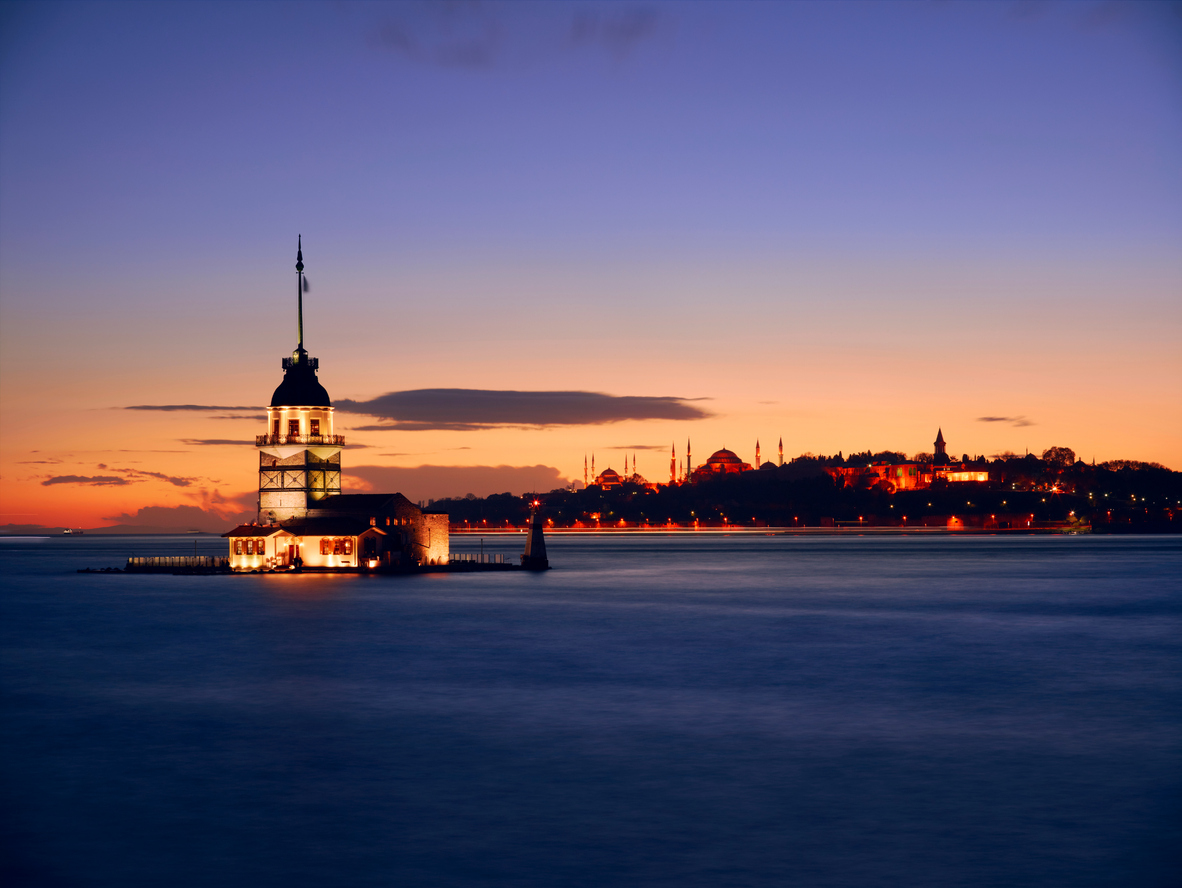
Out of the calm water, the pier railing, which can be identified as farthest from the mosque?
the calm water

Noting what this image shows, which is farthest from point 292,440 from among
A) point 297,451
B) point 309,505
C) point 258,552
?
point 258,552

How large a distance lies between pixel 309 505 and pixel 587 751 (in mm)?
60055

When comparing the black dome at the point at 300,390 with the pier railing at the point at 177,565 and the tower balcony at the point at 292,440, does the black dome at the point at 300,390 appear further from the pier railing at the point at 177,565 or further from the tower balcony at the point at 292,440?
the pier railing at the point at 177,565

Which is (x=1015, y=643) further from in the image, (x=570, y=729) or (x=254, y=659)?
(x=254, y=659)

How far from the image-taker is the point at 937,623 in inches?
2341

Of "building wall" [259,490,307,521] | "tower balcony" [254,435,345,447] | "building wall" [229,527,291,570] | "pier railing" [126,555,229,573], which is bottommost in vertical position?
"pier railing" [126,555,229,573]

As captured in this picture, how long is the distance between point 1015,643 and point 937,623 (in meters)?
9.11

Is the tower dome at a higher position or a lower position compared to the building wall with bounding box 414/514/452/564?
higher

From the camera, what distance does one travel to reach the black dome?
8325cm

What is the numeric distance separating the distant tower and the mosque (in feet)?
0.24

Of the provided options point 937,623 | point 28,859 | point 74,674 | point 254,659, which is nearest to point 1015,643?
point 937,623

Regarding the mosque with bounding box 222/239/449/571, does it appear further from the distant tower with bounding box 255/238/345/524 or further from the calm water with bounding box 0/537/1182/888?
the calm water with bounding box 0/537/1182/888

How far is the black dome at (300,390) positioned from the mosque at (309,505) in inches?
2.9

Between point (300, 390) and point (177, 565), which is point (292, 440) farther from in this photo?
point (177, 565)
